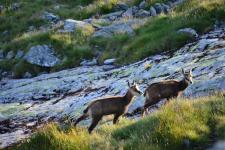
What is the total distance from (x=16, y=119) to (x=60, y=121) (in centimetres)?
274

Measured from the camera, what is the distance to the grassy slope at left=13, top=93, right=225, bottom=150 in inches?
506

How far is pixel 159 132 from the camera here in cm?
1308

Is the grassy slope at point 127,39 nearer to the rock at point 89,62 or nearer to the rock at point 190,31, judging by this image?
the rock at point 190,31

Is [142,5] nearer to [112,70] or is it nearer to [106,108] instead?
[112,70]

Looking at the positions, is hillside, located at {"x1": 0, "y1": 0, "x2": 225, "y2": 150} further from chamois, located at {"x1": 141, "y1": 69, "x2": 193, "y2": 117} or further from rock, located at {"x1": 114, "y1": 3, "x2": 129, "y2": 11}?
chamois, located at {"x1": 141, "y1": 69, "x2": 193, "y2": 117}

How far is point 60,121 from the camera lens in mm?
18297

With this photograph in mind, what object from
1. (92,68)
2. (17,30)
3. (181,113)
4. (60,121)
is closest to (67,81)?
(92,68)

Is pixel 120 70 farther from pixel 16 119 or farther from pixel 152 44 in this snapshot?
pixel 16 119

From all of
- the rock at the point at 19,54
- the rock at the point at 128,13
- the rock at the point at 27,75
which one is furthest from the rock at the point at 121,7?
the rock at the point at 27,75

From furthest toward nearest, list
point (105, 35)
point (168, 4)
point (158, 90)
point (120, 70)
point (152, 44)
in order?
point (168, 4) → point (105, 35) → point (152, 44) → point (120, 70) → point (158, 90)

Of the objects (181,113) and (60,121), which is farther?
(60,121)

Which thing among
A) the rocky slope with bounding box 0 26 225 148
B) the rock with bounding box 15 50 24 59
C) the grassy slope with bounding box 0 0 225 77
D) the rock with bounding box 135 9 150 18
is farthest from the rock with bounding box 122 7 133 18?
the rocky slope with bounding box 0 26 225 148

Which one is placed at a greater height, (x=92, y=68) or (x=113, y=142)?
(x=113, y=142)

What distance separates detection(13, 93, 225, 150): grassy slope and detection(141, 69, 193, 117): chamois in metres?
2.35
